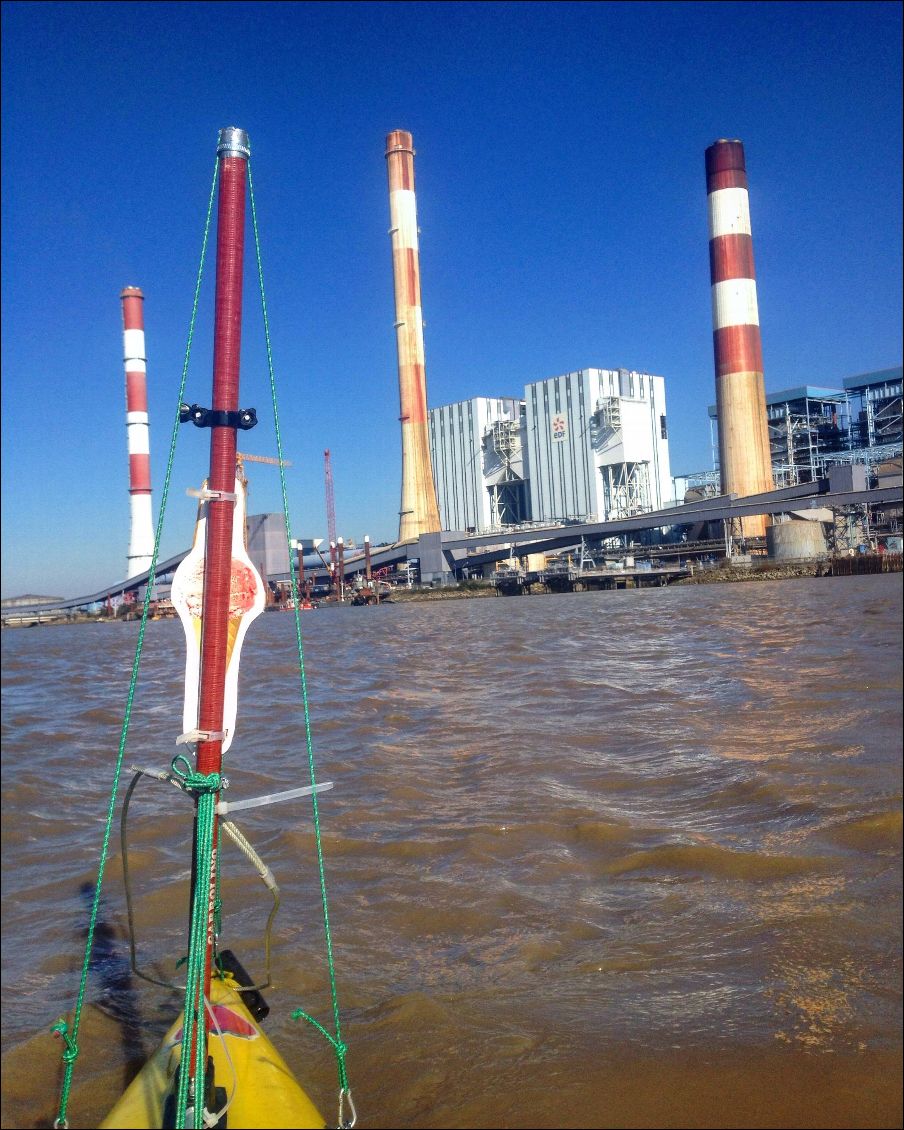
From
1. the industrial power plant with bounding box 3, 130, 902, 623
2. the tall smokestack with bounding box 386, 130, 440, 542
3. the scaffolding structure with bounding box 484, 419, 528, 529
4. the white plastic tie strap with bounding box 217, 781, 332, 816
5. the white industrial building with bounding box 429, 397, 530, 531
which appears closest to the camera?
the white plastic tie strap with bounding box 217, 781, 332, 816

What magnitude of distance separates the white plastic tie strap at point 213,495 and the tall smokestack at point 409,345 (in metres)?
34.6

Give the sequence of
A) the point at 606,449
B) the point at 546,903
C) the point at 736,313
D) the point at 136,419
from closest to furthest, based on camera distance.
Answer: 1. the point at 546,903
2. the point at 736,313
3. the point at 606,449
4. the point at 136,419

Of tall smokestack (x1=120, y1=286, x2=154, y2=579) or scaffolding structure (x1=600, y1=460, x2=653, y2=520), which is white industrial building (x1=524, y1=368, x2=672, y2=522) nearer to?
scaffolding structure (x1=600, y1=460, x2=653, y2=520)

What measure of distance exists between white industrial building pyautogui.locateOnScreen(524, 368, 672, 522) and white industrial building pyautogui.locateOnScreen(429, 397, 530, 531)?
2415 mm

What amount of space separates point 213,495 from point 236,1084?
3.53 feet

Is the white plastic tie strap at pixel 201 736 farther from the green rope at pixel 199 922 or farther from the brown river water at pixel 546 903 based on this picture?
the brown river water at pixel 546 903

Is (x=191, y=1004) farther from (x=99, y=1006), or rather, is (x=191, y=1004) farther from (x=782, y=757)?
(x=782, y=757)

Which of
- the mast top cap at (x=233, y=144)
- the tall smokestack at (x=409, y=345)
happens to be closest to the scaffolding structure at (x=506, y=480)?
the tall smokestack at (x=409, y=345)

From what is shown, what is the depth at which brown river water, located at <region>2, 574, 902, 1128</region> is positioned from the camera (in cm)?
201

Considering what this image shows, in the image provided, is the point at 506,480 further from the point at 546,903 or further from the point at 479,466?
the point at 546,903

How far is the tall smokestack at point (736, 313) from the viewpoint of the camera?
29.0m

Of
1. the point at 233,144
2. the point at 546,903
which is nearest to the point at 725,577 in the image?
the point at 546,903

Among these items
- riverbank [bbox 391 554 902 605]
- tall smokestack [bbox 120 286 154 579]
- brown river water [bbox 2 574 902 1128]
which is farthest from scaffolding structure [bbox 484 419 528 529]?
brown river water [bbox 2 574 902 1128]

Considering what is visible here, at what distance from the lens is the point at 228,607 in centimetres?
159
